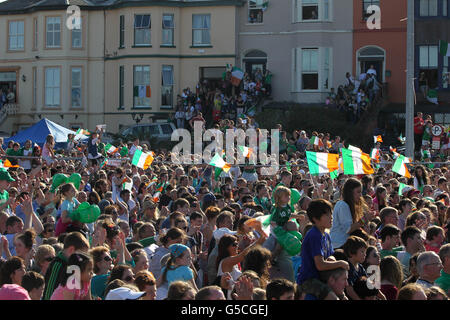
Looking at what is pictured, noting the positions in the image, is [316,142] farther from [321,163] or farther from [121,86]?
[121,86]

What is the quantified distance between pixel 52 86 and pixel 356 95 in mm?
16320

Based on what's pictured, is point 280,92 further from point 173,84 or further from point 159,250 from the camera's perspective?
point 159,250

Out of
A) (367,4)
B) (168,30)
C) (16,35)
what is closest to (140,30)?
(168,30)

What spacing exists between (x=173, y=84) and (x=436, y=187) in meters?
25.6

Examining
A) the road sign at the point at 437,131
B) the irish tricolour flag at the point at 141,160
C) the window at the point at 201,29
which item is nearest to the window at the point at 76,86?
the window at the point at 201,29

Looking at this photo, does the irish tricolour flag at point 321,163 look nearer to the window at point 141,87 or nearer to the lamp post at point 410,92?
the lamp post at point 410,92

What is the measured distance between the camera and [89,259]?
22.9 ft

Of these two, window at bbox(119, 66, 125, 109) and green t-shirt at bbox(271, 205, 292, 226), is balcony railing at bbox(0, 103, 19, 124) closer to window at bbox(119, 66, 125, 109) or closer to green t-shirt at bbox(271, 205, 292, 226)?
window at bbox(119, 66, 125, 109)

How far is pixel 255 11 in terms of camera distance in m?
39.7

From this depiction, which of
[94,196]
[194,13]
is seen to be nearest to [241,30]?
[194,13]

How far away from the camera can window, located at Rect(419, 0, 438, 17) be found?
3706 centimetres

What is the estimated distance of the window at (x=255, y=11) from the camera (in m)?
39.5

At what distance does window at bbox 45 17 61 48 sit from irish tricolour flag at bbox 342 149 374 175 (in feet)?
99.6

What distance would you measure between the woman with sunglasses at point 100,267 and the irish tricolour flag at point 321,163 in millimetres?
7188
